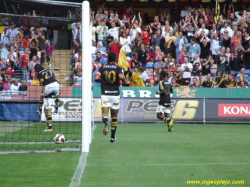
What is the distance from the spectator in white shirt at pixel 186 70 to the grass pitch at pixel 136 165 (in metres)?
Answer: 11.5

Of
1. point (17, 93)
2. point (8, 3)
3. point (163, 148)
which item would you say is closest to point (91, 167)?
point (163, 148)

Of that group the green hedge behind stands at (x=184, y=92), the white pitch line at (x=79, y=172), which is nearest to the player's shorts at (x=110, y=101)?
the white pitch line at (x=79, y=172)

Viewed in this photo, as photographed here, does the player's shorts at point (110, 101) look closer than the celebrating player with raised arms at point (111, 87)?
No

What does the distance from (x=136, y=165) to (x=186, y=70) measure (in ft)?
52.8

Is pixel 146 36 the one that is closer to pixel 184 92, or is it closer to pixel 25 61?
pixel 184 92

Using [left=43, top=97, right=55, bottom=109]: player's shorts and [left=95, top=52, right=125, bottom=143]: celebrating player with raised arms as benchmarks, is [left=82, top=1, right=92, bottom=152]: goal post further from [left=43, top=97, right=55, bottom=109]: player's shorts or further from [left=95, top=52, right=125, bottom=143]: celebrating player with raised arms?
[left=43, top=97, right=55, bottom=109]: player's shorts

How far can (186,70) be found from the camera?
24.1m

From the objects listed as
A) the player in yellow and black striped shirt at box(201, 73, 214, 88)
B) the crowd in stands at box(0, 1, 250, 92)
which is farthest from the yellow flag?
the player in yellow and black striped shirt at box(201, 73, 214, 88)

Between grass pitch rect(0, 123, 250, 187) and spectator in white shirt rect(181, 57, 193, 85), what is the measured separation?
11457 mm

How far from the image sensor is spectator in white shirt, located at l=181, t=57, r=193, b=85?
23.7m

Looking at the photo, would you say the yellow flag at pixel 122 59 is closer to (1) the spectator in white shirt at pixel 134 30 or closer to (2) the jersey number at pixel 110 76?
(1) the spectator in white shirt at pixel 134 30

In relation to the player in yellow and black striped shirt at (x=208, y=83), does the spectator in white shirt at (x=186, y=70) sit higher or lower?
higher

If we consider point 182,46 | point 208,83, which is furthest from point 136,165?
point 182,46

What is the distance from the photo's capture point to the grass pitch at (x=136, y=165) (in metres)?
7.00
